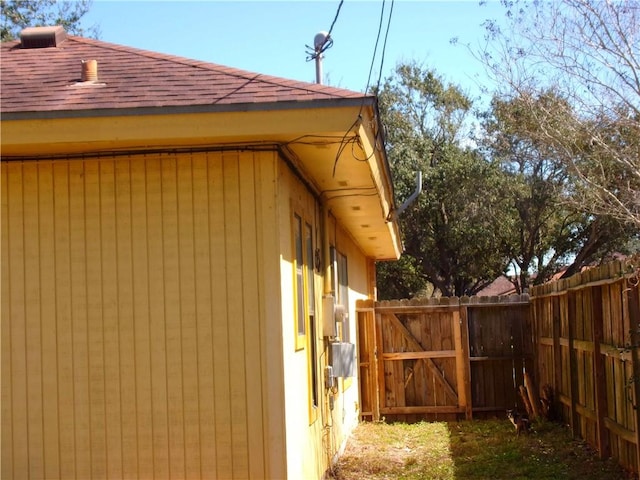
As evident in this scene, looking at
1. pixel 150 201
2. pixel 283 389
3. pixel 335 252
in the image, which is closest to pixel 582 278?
pixel 335 252

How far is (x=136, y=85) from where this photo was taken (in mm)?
5781

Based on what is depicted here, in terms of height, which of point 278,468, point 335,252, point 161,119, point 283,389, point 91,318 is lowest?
point 278,468

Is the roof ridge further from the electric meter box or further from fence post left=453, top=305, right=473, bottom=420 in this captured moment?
fence post left=453, top=305, right=473, bottom=420

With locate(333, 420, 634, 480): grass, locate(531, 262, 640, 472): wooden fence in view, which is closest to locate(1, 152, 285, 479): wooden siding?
locate(333, 420, 634, 480): grass

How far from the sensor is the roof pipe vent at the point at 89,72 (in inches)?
236

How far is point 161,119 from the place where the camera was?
5316 millimetres

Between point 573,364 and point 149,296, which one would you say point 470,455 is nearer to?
point 573,364

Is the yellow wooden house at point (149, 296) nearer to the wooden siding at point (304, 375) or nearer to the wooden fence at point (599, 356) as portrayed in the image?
the wooden siding at point (304, 375)

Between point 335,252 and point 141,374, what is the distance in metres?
4.56

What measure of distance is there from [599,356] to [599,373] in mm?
171

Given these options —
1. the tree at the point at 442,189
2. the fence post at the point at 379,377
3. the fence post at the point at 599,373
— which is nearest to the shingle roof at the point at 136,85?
the fence post at the point at 599,373

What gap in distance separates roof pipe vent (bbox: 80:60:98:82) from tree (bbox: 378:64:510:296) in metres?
21.9

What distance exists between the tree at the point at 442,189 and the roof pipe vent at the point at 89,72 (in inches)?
862

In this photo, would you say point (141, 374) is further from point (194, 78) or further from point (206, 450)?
point (194, 78)
